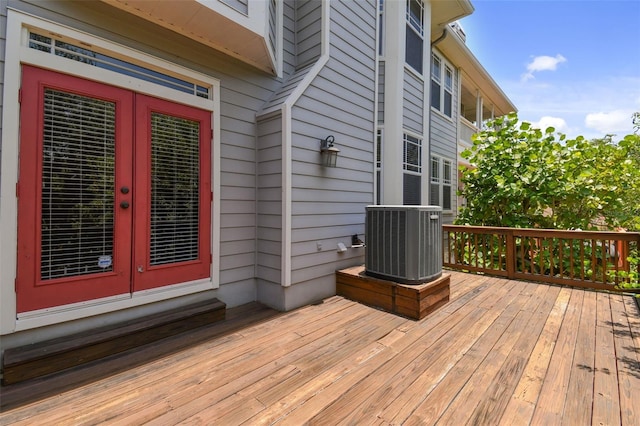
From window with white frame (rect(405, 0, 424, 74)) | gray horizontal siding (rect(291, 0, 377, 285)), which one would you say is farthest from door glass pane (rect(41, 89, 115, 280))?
window with white frame (rect(405, 0, 424, 74))

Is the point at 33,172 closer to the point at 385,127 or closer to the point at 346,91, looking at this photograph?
the point at 346,91

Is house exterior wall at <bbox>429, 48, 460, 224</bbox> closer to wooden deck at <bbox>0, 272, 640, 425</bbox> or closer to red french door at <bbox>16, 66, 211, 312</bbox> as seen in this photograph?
wooden deck at <bbox>0, 272, 640, 425</bbox>

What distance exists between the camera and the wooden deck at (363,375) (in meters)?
1.43

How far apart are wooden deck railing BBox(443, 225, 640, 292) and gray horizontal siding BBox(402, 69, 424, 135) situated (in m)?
2.06

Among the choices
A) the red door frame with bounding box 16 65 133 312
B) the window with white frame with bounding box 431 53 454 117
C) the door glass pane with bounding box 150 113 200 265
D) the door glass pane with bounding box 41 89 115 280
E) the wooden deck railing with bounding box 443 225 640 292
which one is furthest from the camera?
the window with white frame with bounding box 431 53 454 117

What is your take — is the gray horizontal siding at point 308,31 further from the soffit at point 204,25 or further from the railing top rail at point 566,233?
the railing top rail at point 566,233

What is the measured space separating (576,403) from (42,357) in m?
3.18

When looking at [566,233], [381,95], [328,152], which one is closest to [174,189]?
[328,152]

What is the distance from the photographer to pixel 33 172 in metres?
1.87

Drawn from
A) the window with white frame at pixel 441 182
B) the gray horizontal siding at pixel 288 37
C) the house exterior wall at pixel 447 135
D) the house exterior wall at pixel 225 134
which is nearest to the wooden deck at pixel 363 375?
the house exterior wall at pixel 225 134

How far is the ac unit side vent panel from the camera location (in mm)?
2725

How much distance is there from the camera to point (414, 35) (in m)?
5.22

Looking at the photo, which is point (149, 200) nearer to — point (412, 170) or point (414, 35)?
point (412, 170)

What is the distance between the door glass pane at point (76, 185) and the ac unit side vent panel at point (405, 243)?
243 cm
